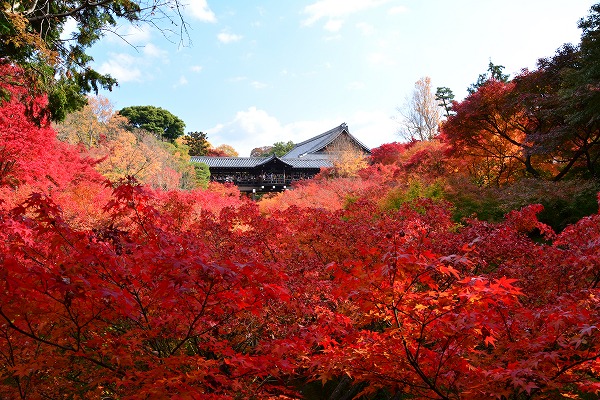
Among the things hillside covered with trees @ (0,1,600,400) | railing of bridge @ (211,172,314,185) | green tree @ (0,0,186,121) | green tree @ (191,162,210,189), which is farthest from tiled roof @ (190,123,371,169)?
green tree @ (0,0,186,121)

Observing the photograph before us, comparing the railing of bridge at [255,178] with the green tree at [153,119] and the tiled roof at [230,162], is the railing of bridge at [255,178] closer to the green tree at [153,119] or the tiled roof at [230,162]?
the tiled roof at [230,162]

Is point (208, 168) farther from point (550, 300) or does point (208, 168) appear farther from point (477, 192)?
point (550, 300)

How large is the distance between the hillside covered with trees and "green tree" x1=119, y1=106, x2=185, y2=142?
25.6 m

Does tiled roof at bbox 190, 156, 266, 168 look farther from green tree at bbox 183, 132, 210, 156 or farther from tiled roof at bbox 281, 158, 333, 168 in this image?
green tree at bbox 183, 132, 210, 156

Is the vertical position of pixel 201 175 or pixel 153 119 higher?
pixel 153 119

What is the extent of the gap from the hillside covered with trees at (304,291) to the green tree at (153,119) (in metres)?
25.6

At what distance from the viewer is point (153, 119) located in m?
36.8

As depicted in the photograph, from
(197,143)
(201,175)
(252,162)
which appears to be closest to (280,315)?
(201,175)

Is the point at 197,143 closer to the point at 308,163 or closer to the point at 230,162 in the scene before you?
the point at 230,162

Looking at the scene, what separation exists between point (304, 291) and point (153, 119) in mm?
36352

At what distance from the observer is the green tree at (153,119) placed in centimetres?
3634

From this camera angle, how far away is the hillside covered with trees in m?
2.55

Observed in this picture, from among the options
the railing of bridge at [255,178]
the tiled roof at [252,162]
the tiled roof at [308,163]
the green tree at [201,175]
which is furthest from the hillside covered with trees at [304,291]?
the tiled roof at [308,163]

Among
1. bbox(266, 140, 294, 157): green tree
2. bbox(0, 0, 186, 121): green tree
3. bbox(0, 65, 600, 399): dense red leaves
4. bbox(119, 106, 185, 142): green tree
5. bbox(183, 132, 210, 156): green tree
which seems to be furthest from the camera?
bbox(266, 140, 294, 157): green tree
